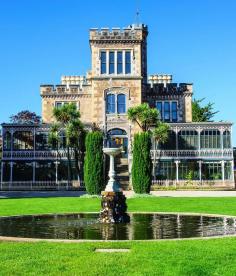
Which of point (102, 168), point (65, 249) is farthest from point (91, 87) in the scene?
point (65, 249)

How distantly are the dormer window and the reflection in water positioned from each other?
115 ft

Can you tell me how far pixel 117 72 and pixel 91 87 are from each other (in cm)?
446

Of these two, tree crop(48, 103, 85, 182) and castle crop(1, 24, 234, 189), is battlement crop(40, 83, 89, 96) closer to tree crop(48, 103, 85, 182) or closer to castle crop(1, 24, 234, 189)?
castle crop(1, 24, 234, 189)

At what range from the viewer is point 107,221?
50.3 ft

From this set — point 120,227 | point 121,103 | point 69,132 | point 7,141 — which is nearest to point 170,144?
point 121,103

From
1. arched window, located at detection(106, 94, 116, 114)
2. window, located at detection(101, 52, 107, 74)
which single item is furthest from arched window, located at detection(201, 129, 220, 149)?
window, located at detection(101, 52, 107, 74)

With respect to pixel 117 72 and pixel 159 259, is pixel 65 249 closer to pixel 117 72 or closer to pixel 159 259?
pixel 159 259

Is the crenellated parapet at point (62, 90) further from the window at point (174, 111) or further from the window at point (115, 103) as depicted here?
the window at point (174, 111)

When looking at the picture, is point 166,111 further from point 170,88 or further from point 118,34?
point 118,34

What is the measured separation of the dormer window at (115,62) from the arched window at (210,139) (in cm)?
1073

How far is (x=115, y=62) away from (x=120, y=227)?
38.9 meters

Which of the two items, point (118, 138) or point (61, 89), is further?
point (61, 89)

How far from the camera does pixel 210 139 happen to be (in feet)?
166

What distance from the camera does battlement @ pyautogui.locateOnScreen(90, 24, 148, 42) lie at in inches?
2023
